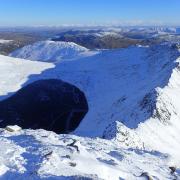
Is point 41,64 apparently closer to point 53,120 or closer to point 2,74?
point 2,74

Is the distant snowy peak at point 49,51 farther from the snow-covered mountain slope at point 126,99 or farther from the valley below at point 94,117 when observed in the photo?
the snow-covered mountain slope at point 126,99

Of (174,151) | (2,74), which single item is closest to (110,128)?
(174,151)

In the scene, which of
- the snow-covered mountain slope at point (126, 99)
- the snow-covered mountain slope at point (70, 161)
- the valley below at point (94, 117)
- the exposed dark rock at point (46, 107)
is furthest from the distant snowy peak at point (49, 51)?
the snow-covered mountain slope at point (70, 161)

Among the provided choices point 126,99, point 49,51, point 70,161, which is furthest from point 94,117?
point 49,51

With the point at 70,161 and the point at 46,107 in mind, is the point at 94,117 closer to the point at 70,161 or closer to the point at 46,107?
the point at 46,107

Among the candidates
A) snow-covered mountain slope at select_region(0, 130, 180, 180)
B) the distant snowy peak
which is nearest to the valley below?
snow-covered mountain slope at select_region(0, 130, 180, 180)
